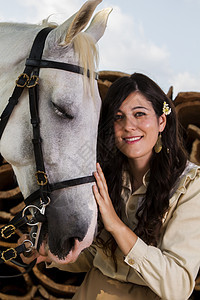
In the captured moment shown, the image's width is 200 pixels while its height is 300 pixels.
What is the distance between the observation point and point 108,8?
152 cm

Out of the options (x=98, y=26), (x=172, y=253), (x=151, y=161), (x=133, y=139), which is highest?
(x=98, y=26)

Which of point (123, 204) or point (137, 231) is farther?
point (123, 204)

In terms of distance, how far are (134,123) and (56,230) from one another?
53 cm

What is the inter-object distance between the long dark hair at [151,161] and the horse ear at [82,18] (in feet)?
1.20

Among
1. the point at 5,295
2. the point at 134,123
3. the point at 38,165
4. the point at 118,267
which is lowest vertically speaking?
the point at 5,295

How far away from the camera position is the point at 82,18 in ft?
3.74

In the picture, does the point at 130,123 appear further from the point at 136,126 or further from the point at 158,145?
the point at 158,145

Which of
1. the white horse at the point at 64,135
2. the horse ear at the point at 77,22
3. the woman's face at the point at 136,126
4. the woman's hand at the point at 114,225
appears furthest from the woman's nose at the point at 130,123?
the horse ear at the point at 77,22

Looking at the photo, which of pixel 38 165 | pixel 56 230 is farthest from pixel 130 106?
pixel 56 230

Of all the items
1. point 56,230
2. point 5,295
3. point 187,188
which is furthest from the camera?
point 5,295

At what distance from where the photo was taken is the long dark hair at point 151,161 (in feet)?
4.38

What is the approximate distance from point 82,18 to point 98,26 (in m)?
0.28

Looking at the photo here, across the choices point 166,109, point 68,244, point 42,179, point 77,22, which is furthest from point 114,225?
point 77,22

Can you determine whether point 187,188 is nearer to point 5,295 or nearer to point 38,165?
point 38,165
